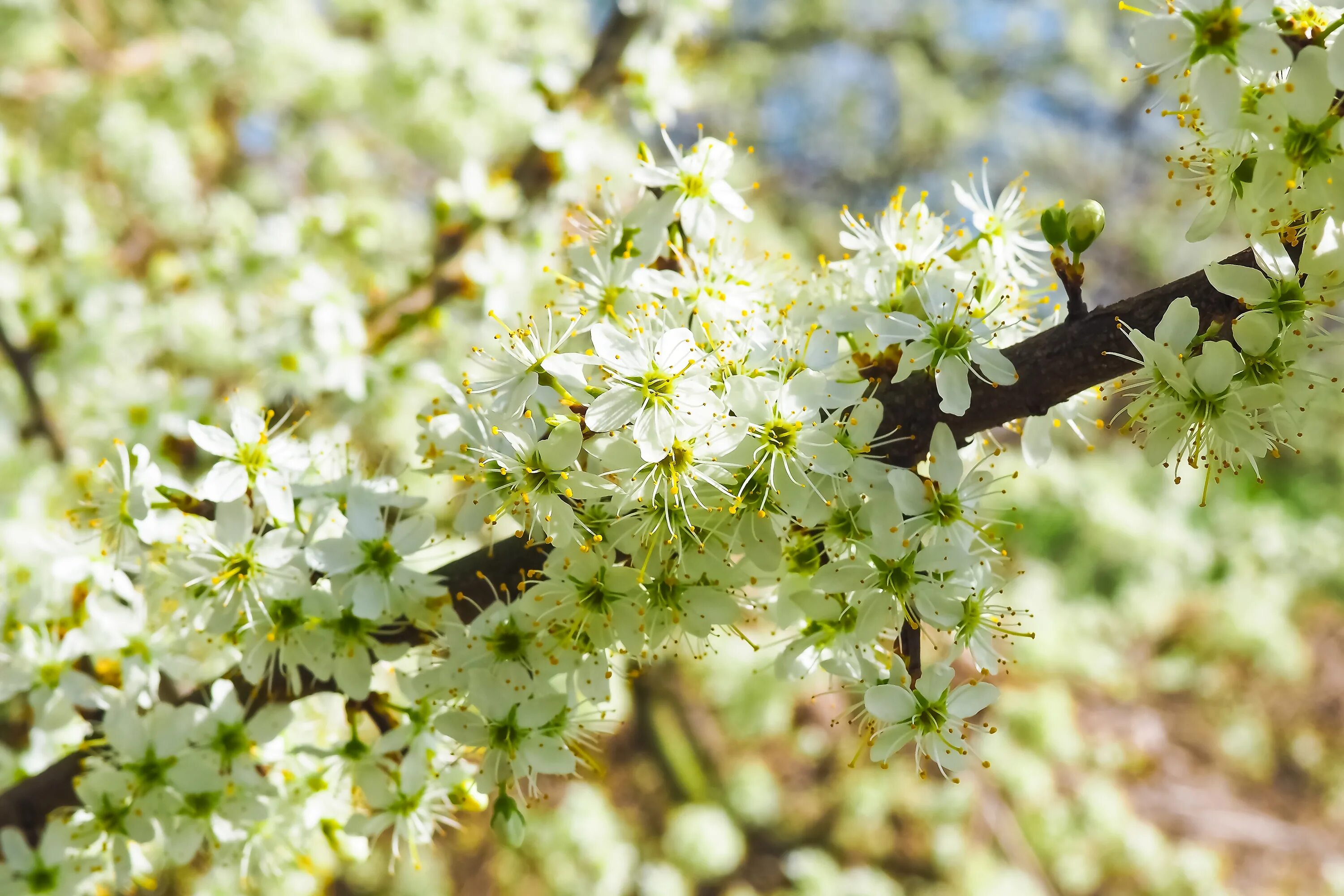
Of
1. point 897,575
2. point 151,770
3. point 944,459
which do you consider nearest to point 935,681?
point 897,575

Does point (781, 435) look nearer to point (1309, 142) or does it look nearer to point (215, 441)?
point (1309, 142)

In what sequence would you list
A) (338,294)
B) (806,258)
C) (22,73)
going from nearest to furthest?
(338,294) → (22,73) → (806,258)

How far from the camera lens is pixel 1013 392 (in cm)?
109

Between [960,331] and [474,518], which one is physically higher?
[960,331]

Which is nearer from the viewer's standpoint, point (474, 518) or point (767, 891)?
point (474, 518)

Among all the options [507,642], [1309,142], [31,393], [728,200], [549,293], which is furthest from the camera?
[549,293]

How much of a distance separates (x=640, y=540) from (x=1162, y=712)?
5415 mm

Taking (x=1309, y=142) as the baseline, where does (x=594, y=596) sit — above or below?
below

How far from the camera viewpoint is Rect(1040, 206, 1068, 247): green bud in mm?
1081

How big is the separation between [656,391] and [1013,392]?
0.46m

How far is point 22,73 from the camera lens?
4203 mm

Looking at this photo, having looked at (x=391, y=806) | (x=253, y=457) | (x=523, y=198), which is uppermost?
(x=253, y=457)

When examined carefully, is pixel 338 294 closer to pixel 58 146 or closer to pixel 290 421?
pixel 290 421

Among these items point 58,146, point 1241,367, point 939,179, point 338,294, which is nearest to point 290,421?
point 338,294
